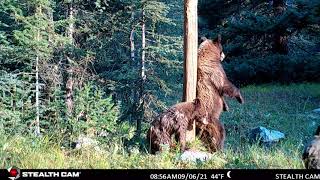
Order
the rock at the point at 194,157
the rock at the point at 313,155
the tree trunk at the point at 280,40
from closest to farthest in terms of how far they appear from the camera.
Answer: the rock at the point at 313,155
the rock at the point at 194,157
the tree trunk at the point at 280,40

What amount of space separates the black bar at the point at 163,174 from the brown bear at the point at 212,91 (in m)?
3.11

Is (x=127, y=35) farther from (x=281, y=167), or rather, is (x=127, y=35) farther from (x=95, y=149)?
(x=281, y=167)

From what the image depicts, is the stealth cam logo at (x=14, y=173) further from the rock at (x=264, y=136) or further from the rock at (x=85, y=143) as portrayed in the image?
the rock at (x=264, y=136)

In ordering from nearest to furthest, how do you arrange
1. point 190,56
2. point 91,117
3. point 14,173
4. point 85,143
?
point 14,173
point 85,143
point 91,117
point 190,56

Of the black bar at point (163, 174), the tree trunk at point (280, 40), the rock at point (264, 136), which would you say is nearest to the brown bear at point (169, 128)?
Answer: the black bar at point (163, 174)

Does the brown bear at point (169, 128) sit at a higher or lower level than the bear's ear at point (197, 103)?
lower

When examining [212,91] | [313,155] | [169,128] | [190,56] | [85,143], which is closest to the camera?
[313,155]

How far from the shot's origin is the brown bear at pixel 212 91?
887 centimetres

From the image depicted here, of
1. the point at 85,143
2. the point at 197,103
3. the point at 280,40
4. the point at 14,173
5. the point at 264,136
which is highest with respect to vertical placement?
the point at 280,40

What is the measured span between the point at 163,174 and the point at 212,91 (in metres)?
4.01

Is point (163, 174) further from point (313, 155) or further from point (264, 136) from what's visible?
point (264, 136)

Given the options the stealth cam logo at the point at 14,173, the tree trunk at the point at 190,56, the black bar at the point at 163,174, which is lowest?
the black bar at the point at 163,174

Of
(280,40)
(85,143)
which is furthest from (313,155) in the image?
(280,40)

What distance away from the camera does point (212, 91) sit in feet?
30.2
